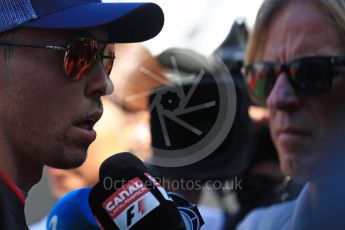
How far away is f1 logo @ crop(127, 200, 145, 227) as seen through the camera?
A: 1.68 metres

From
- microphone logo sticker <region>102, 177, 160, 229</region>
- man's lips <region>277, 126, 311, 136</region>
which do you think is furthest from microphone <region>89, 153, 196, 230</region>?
man's lips <region>277, 126, 311, 136</region>

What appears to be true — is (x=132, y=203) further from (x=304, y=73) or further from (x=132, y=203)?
(x=304, y=73)

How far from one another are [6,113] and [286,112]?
113cm

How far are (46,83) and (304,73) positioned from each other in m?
1.07

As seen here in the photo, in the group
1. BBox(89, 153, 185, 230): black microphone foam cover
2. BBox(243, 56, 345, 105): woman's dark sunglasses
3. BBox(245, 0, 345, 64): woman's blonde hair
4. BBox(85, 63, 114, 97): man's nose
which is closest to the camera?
BBox(89, 153, 185, 230): black microphone foam cover

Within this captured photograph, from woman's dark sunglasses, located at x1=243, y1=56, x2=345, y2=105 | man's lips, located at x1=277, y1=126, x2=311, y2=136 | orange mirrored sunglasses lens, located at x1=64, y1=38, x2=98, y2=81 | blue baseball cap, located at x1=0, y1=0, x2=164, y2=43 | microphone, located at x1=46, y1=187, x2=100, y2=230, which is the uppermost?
blue baseball cap, located at x1=0, y1=0, x2=164, y2=43

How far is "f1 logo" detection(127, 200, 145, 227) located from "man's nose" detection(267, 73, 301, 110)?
3.31ft

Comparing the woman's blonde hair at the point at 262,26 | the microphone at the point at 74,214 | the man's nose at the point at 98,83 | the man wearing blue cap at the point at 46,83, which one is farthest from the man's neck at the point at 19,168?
the woman's blonde hair at the point at 262,26

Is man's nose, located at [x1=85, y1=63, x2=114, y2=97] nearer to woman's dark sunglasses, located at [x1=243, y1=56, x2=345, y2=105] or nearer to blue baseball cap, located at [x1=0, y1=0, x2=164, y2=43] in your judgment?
blue baseball cap, located at [x1=0, y1=0, x2=164, y2=43]

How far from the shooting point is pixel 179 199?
204 cm

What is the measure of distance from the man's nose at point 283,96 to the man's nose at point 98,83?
0.82 m

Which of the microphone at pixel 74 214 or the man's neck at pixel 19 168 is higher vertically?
the man's neck at pixel 19 168

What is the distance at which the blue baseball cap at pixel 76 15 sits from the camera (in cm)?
182

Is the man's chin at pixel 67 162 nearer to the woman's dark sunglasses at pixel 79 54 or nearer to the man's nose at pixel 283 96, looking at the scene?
the woman's dark sunglasses at pixel 79 54
